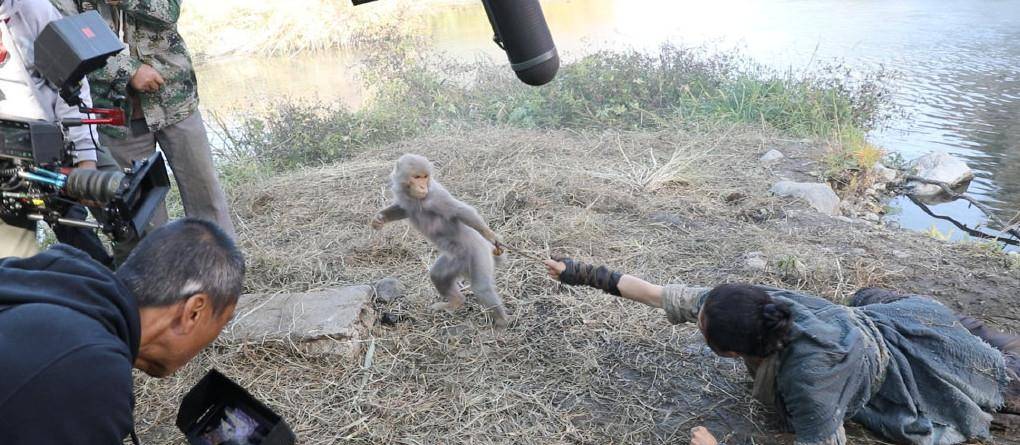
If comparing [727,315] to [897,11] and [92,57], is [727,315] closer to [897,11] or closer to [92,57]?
[92,57]

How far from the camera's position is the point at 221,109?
32.1 ft

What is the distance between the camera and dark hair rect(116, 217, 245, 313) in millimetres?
1711

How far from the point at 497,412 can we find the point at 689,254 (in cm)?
204

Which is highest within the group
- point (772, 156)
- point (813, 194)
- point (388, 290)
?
point (388, 290)

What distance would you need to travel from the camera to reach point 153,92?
151 inches

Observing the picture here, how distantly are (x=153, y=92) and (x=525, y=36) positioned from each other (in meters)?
2.70

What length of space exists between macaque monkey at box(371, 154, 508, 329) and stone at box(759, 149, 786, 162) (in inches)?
164

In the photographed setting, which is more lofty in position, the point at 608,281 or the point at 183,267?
the point at 183,267

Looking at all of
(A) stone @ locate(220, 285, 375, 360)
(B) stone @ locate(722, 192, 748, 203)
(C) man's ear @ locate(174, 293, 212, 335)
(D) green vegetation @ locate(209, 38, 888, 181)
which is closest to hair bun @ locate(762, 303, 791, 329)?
(C) man's ear @ locate(174, 293, 212, 335)

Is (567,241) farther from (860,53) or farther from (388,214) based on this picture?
(860,53)

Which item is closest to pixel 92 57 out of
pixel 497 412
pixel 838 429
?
pixel 497 412

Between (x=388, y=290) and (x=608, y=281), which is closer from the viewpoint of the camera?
(x=608, y=281)

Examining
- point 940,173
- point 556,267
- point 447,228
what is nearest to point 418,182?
point 447,228

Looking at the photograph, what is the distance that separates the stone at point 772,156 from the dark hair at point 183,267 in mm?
6085
